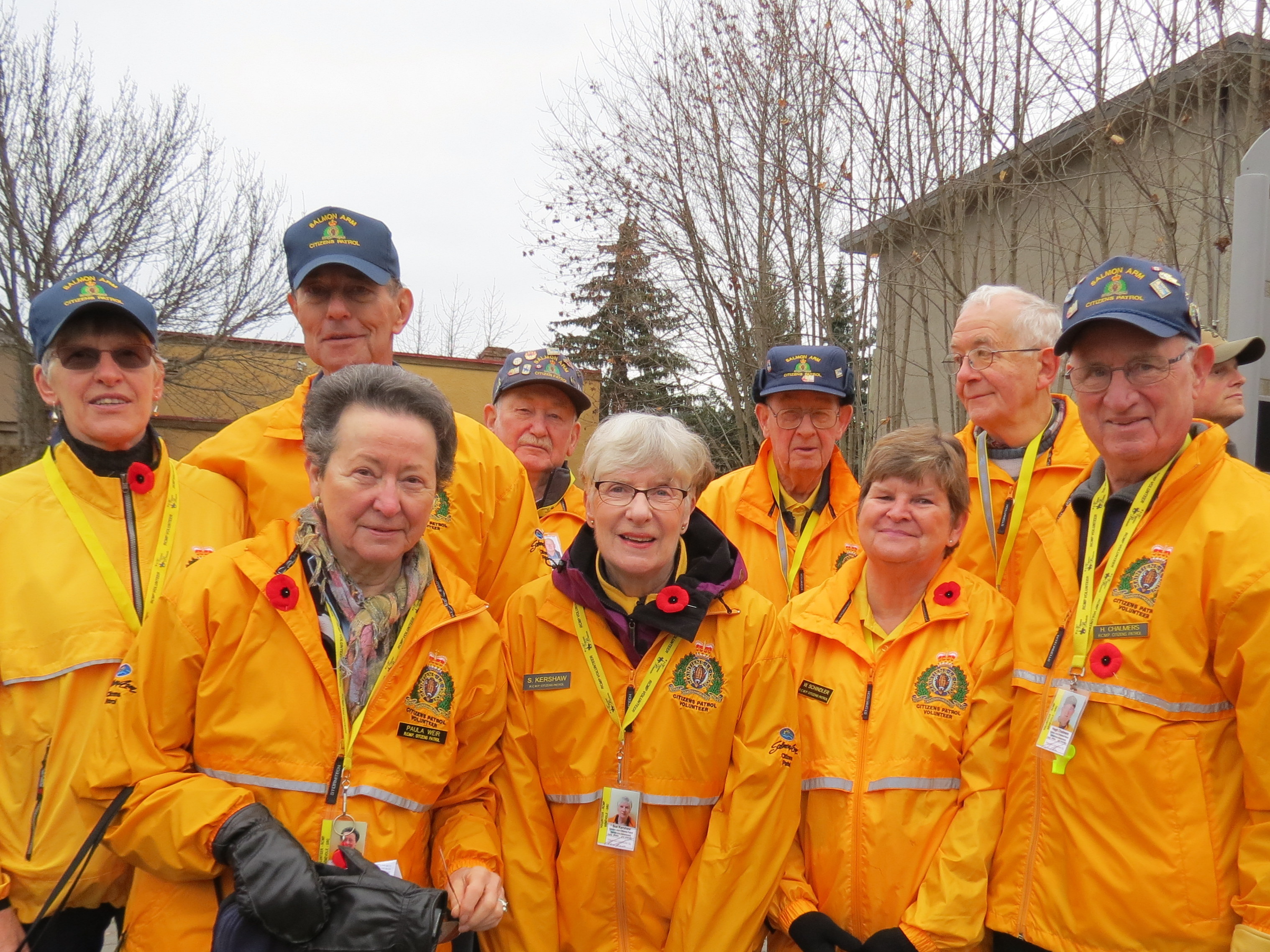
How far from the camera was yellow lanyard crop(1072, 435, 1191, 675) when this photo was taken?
2729mm

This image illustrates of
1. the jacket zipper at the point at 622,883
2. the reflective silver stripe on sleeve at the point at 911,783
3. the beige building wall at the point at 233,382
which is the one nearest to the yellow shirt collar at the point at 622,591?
the jacket zipper at the point at 622,883

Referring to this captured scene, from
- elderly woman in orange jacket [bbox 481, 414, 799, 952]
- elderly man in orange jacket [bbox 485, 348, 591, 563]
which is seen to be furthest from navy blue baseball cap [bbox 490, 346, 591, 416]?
elderly woman in orange jacket [bbox 481, 414, 799, 952]

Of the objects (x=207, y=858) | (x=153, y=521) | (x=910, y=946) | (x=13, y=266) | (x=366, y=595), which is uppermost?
(x=13, y=266)

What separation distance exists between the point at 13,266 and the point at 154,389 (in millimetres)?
18391

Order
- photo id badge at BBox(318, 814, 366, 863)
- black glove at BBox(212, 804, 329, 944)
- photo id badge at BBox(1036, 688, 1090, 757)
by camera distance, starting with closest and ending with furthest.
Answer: black glove at BBox(212, 804, 329, 944)
photo id badge at BBox(318, 814, 366, 863)
photo id badge at BBox(1036, 688, 1090, 757)

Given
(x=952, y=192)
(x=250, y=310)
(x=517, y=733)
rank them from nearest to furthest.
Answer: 1. (x=517, y=733)
2. (x=952, y=192)
3. (x=250, y=310)

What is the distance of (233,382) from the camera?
2225cm

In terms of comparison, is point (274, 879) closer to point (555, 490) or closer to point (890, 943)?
point (890, 943)

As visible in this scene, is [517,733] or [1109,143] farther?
[1109,143]

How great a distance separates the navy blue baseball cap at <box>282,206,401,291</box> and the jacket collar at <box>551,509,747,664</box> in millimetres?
1251

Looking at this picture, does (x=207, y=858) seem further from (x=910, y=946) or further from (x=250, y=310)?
(x=250, y=310)

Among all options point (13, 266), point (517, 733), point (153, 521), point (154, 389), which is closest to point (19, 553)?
point (153, 521)

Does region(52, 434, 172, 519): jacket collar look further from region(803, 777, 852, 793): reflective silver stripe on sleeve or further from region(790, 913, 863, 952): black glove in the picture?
region(790, 913, 863, 952): black glove

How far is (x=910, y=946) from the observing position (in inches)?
106
